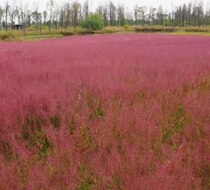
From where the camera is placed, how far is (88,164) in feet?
8.75

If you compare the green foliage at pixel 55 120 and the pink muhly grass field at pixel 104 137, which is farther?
the green foliage at pixel 55 120

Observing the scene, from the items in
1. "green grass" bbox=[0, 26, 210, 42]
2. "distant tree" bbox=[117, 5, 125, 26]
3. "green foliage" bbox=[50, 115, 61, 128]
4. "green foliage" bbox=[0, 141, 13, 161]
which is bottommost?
"green foliage" bbox=[0, 141, 13, 161]

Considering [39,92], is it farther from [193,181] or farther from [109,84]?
[193,181]

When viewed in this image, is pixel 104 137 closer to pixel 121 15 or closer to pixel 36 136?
pixel 36 136

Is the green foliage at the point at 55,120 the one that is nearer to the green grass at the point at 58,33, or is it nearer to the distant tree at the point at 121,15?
the green grass at the point at 58,33

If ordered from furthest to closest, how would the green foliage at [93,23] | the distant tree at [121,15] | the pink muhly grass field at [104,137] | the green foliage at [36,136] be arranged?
the distant tree at [121,15] → the green foliage at [93,23] → the green foliage at [36,136] → the pink muhly grass field at [104,137]

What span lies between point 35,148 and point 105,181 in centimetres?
115

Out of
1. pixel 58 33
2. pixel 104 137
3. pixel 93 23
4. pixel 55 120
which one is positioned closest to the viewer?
pixel 104 137

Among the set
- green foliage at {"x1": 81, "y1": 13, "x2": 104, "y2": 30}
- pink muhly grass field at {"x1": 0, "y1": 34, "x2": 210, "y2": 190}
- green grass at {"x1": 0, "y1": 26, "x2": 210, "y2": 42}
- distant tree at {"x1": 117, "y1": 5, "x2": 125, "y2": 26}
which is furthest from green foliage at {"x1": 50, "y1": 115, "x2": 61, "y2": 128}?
distant tree at {"x1": 117, "y1": 5, "x2": 125, "y2": 26}

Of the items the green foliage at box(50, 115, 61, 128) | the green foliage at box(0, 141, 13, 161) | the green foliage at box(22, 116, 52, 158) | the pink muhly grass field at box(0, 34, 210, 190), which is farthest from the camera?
the green foliage at box(50, 115, 61, 128)

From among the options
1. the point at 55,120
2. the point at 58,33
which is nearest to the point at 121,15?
the point at 58,33

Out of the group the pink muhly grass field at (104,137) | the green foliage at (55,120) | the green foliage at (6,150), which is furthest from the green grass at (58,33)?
the green foliage at (6,150)

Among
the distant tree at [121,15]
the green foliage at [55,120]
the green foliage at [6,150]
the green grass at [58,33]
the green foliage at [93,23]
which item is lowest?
the green foliage at [6,150]

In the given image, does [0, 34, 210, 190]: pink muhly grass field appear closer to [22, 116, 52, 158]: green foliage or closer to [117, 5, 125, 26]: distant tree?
[22, 116, 52, 158]: green foliage
